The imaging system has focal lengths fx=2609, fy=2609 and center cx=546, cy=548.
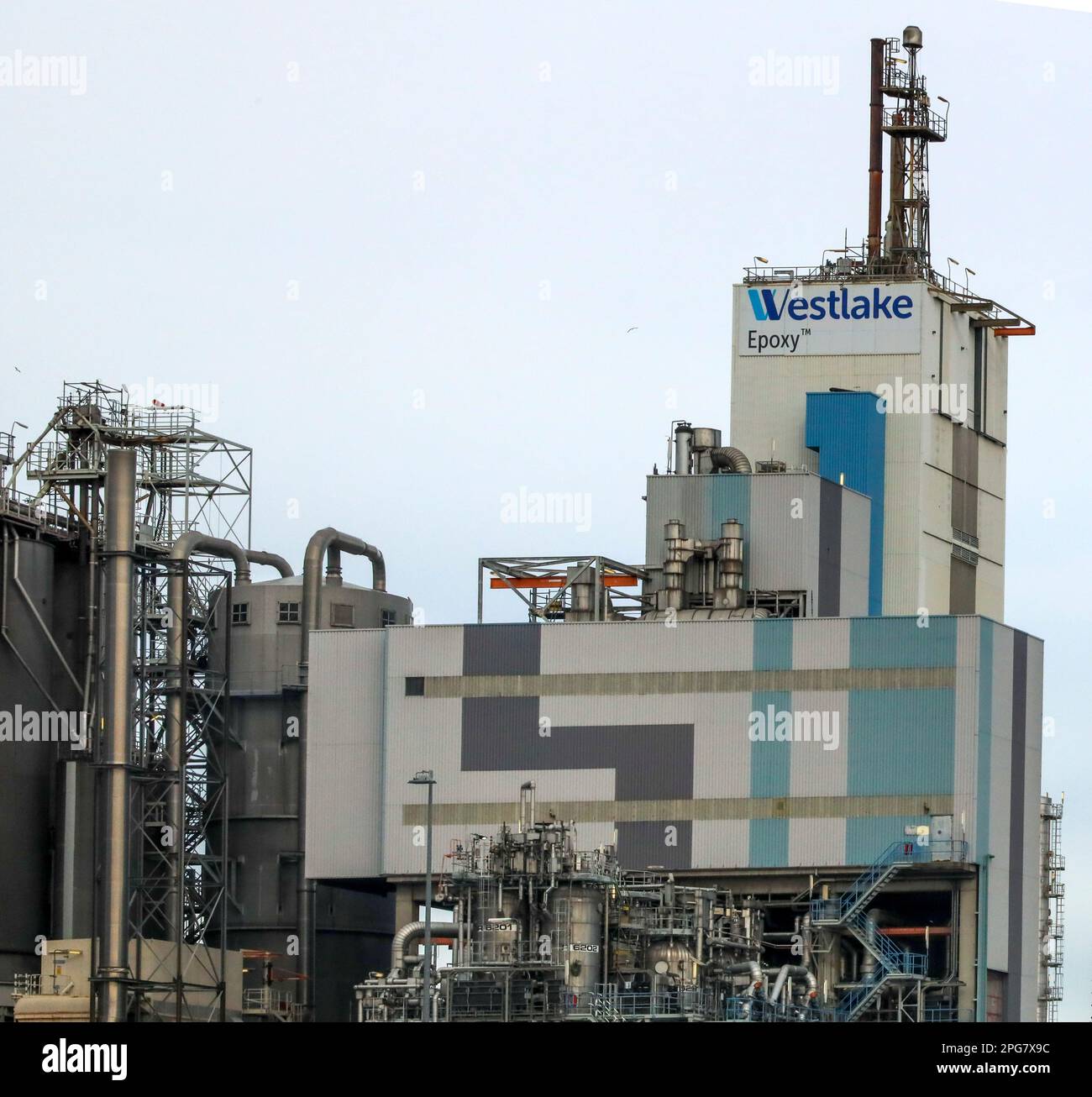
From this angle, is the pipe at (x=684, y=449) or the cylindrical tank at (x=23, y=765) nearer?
the cylindrical tank at (x=23, y=765)

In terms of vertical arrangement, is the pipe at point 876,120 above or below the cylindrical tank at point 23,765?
above

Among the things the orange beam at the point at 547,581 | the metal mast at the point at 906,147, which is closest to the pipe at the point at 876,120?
the metal mast at the point at 906,147

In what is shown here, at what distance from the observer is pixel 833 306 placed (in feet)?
335

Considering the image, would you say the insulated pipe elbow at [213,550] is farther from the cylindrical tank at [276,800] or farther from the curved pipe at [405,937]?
the curved pipe at [405,937]

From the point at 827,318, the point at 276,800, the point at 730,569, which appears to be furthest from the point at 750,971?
the point at 827,318

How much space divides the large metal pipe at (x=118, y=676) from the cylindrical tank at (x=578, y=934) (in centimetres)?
1421

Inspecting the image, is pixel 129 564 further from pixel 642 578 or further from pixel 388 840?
pixel 642 578

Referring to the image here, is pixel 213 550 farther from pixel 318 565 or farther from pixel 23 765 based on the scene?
pixel 23 765

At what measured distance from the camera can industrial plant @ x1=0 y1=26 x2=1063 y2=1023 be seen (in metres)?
77.6

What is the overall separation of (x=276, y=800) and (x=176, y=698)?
604 cm

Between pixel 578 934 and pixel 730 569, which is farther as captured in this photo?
pixel 730 569

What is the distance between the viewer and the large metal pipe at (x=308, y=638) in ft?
295
